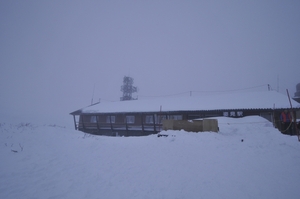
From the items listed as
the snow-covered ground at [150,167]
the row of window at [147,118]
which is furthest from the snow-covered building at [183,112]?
the snow-covered ground at [150,167]

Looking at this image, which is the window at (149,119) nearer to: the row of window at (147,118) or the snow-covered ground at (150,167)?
the row of window at (147,118)

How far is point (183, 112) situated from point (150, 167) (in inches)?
537

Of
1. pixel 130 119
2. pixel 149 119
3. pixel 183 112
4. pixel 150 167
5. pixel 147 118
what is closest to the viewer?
pixel 150 167

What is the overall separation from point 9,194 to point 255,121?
15.7 m

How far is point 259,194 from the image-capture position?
4398mm

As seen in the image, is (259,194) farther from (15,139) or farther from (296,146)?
(15,139)

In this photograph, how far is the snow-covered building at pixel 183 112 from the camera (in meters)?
16.8

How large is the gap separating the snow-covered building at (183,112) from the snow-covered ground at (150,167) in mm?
8710

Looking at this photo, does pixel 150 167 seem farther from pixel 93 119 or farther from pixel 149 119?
pixel 93 119

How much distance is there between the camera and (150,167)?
6.42 metres

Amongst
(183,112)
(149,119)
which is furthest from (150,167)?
(149,119)

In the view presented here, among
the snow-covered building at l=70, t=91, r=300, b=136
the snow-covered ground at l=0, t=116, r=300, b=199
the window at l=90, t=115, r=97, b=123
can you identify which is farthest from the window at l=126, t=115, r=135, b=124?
the snow-covered ground at l=0, t=116, r=300, b=199

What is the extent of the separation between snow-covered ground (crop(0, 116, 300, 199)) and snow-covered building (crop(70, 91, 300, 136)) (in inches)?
343

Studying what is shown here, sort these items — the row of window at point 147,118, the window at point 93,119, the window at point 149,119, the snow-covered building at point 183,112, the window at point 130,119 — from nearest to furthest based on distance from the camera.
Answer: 1. the snow-covered building at point 183,112
2. the row of window at point 147,118
3. the window at point 149,119
4. the window at point 130,119
5. the window at point 93,119
